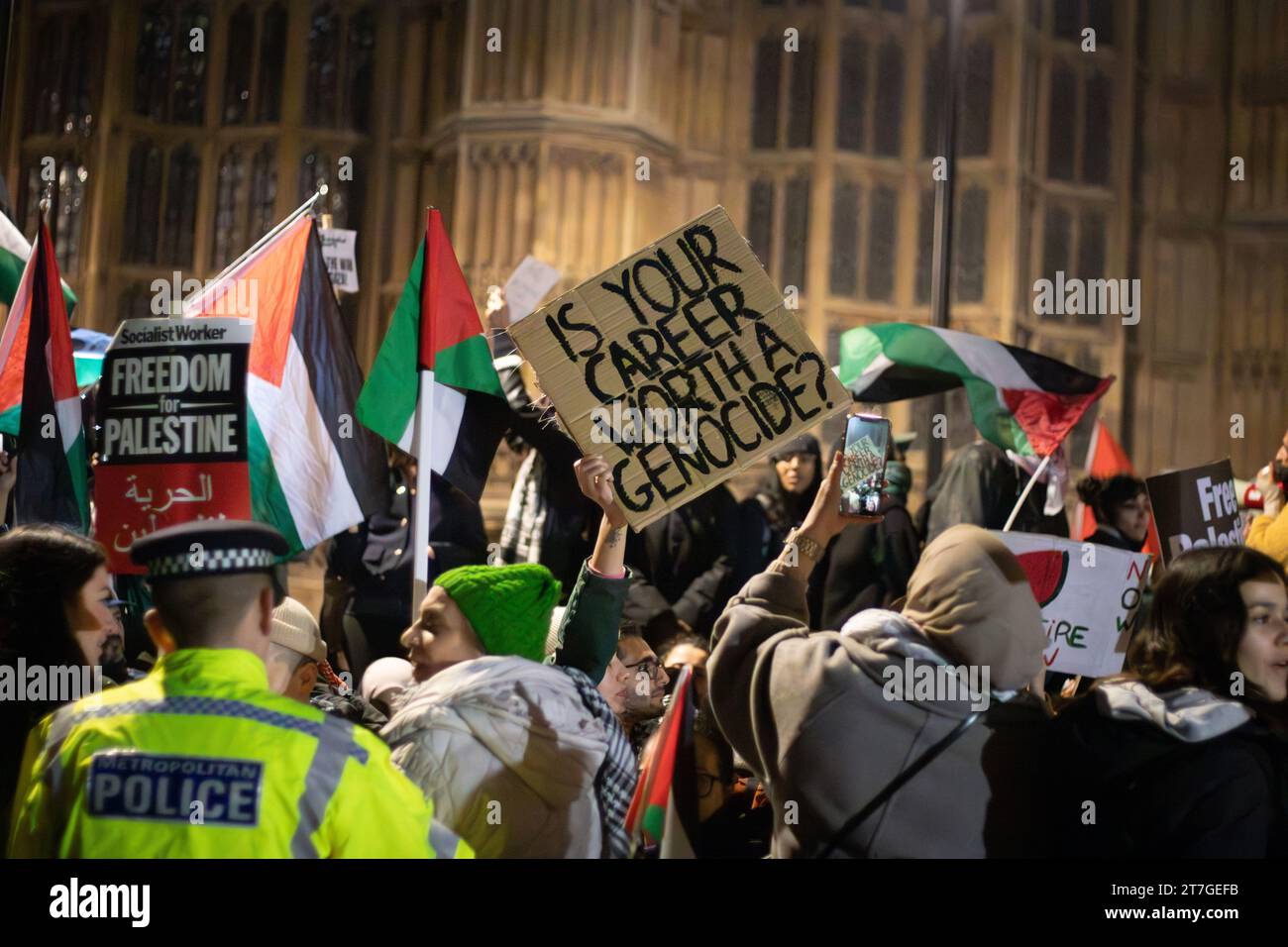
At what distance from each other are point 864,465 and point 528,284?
13.7 ft

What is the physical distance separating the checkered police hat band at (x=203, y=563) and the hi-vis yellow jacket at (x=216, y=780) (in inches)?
4.7

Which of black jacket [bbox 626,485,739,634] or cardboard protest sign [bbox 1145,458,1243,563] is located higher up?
cardboard protest sign [bbox 1145,458,1243,563]

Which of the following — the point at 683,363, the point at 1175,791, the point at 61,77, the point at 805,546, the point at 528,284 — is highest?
the point at 61,77

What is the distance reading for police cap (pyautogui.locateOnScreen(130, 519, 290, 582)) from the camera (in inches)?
94.6

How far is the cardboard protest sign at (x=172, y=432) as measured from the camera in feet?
14.8

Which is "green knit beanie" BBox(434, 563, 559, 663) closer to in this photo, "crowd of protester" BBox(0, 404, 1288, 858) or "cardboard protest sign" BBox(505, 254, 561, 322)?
"crowd of protester" BBox(0, 404, 1288, 858)

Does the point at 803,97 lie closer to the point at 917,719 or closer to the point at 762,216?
the point at 762,216

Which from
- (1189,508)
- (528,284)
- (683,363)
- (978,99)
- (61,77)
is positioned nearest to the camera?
(683,363)

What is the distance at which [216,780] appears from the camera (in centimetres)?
229

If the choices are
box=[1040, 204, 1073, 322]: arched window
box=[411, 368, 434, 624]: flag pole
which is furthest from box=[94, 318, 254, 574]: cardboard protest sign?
box=[1040, 204, 1073, 322]: arched window

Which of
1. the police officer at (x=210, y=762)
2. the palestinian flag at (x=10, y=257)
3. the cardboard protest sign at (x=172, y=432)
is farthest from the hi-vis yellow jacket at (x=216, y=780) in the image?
the palestinian flag at (x=10, y=257)

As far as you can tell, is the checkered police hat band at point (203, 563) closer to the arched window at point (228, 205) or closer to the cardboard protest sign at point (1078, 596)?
the cardboard protest sign at point (1078, 596)

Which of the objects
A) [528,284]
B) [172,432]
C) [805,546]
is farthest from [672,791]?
[528,284]

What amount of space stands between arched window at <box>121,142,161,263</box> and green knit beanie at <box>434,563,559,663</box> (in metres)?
8.55
